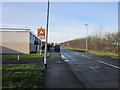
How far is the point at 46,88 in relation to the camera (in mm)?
5766

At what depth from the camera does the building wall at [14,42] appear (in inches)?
1107

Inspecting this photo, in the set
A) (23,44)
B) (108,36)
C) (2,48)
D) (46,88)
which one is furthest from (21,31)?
(46,88)

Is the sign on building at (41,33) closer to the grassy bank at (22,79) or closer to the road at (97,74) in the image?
the road at (97,74)

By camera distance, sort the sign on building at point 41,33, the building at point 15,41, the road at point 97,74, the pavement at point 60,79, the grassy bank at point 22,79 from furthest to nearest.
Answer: the building at point 15,41 → the sign on building at point 41,33 → the road at point 97,74 → the pavement at point 60,79 → the grassy bank at point 22,79

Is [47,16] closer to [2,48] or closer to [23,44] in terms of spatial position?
[23,44]

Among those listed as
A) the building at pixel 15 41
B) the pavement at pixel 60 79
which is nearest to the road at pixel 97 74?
the pavement at pixel 60 79

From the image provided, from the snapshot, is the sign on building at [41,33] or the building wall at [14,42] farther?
the building wall at [14,42]

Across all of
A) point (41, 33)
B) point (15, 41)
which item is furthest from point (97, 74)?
point (15, 41)

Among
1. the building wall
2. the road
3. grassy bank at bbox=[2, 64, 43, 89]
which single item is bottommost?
the road

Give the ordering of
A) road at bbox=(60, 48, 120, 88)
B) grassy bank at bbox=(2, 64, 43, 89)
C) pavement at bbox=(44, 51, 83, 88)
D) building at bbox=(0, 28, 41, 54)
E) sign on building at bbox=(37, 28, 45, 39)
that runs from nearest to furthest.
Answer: grassy bank at bbox=(2, 64, 43, 89) → pavement at bbox=(44, 51, 83, 88) → road at bbox=(60, 48, 120, 88) → sign on building at bbox=(37, 28, 45, 39) → building at bbox=(0, 28, 41, 54)

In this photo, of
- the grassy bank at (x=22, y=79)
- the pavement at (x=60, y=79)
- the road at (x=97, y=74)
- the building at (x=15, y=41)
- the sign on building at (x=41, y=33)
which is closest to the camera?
the grassy bank at (x=22, y=79)

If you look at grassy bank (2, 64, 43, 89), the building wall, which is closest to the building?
the building wall

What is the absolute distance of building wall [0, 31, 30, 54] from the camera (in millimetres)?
28109

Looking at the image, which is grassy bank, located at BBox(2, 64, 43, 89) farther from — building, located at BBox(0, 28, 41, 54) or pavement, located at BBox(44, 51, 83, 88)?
building, located at BBox(0, 28, 41, 54)
